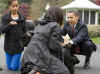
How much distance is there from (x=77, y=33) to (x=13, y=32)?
1459 millimetres

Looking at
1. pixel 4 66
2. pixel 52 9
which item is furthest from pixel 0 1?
pixel 52 9

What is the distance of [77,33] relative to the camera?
8.03 meters

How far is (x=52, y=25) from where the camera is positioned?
5.26 meters

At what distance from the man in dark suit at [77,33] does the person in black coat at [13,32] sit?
39.7 inches

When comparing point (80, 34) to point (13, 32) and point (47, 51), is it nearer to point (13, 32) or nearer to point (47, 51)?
point (13, 32)

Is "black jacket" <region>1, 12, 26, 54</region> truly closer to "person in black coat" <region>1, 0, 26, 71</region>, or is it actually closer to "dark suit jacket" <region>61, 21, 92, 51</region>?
"person in black coat" <region>1, 0, 26, 71</region>

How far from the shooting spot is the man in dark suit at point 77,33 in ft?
25.8

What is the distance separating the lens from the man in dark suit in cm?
786

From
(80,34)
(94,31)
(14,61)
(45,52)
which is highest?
(45,52)

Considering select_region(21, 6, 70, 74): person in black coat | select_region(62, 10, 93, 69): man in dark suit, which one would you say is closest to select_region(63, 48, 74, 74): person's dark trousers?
select_region(62, 10, 93, 69): man in dark suit

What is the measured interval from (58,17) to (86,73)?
10.1 ft

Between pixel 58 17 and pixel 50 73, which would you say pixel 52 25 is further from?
pixel 50 73

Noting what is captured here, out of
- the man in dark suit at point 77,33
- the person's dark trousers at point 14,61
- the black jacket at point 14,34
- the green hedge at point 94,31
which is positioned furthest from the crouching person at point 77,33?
the green hedge at point 94,31

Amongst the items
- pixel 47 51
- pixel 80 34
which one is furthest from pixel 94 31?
pixel 47 51
